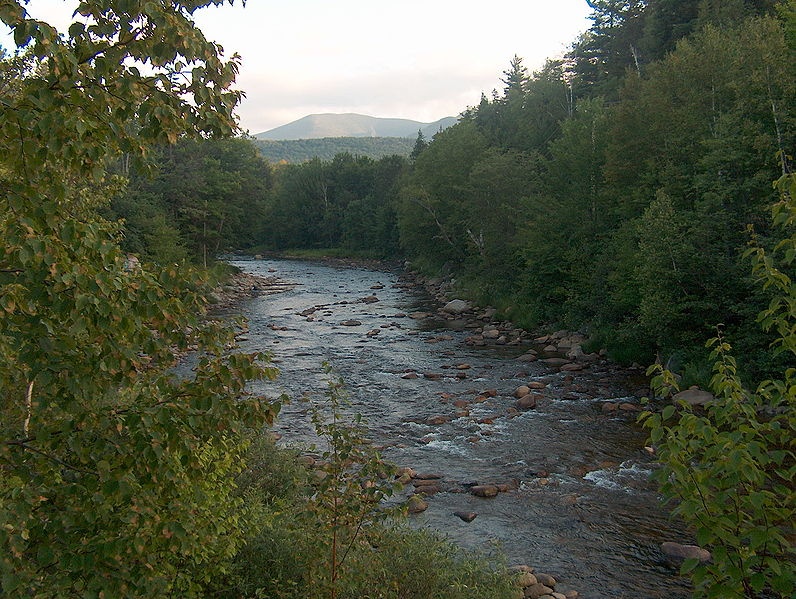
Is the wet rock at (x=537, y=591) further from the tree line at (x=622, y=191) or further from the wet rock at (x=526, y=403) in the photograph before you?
the wet rock at (x=526, y=403)

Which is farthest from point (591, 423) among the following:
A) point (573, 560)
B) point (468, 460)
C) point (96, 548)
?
point (96, 548)

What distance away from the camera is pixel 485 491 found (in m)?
13.4

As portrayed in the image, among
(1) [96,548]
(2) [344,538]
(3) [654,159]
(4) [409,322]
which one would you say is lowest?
(4) [409,322]

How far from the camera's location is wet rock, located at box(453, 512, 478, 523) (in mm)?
12204

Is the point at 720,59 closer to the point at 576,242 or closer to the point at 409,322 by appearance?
the point at 576,242

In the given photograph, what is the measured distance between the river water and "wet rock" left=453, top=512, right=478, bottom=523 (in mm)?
97

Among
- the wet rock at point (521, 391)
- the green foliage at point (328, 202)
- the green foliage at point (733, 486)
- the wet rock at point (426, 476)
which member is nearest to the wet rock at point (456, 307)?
the wet rock at point (521, 391)

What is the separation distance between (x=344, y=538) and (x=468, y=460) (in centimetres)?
847

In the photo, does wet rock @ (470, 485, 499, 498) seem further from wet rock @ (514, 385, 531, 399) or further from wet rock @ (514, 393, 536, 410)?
wet rock @ (514, 385, 531, 399)

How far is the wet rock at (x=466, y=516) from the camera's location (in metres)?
12.2

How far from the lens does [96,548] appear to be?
12.6 ft

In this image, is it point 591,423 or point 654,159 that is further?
point 654,159

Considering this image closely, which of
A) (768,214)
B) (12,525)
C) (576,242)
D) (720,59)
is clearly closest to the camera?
(12,525)

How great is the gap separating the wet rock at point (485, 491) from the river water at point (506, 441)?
0.14 m
